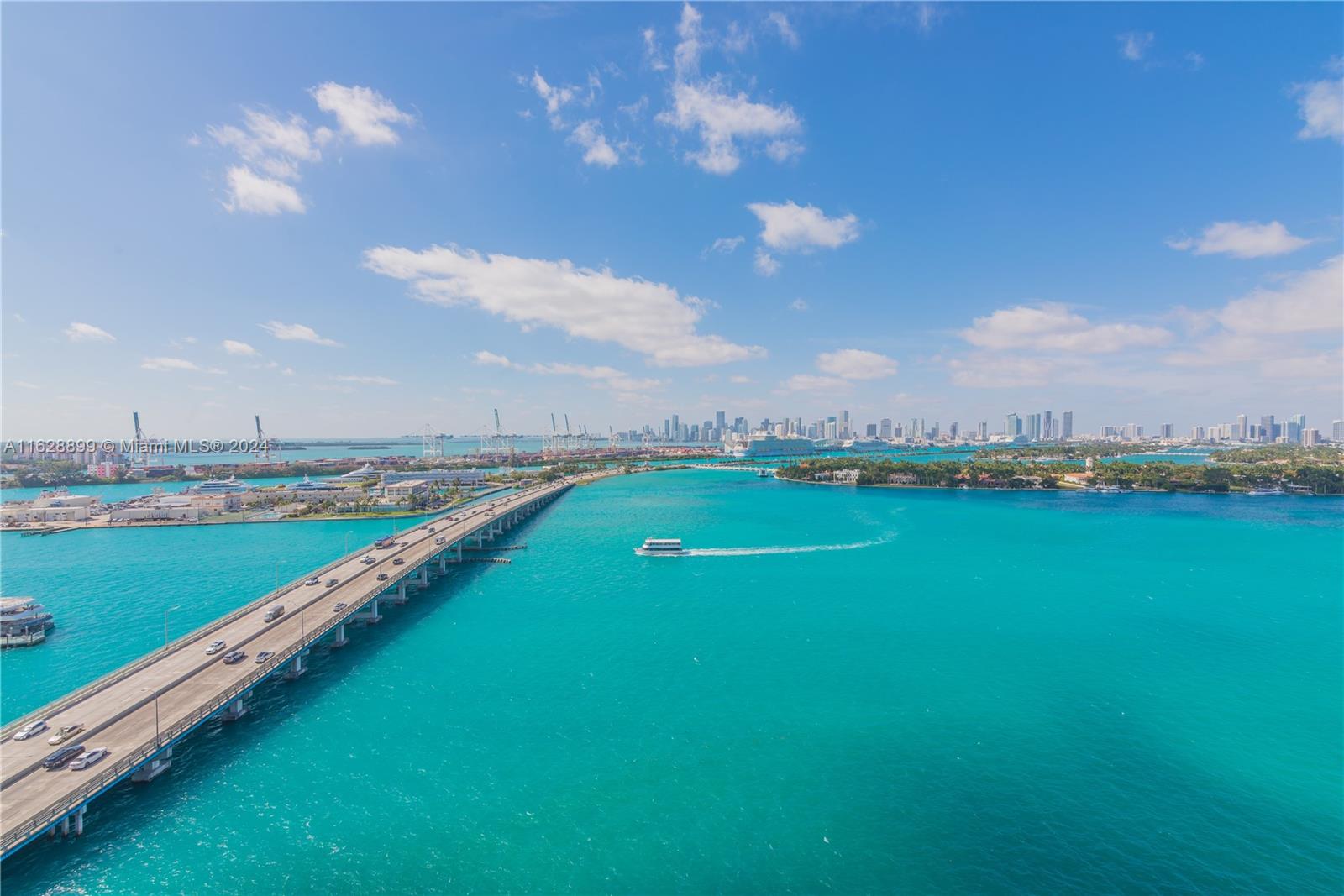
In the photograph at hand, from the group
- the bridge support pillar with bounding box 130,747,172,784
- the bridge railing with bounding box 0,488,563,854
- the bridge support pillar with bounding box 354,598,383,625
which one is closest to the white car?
the bridge railing with bounding box 0,488,563,854

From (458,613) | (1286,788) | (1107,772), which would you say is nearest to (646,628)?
(458,613)

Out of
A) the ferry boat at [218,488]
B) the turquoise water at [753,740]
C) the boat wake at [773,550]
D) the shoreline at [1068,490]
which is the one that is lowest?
the turquoise water at [753,740]

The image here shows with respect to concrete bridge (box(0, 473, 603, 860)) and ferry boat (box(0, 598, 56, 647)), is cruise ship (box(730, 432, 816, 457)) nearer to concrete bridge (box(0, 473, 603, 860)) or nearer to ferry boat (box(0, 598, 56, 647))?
concrete bridge (box(0, 473, 603, 860))

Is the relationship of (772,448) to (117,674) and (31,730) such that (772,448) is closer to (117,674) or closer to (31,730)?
(117,674)

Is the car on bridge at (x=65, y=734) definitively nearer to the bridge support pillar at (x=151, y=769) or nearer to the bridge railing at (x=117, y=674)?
the bridge railing at (x=117, y=674)

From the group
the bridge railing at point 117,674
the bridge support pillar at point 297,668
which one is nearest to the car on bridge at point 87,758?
the bridge railing at point 117,674
